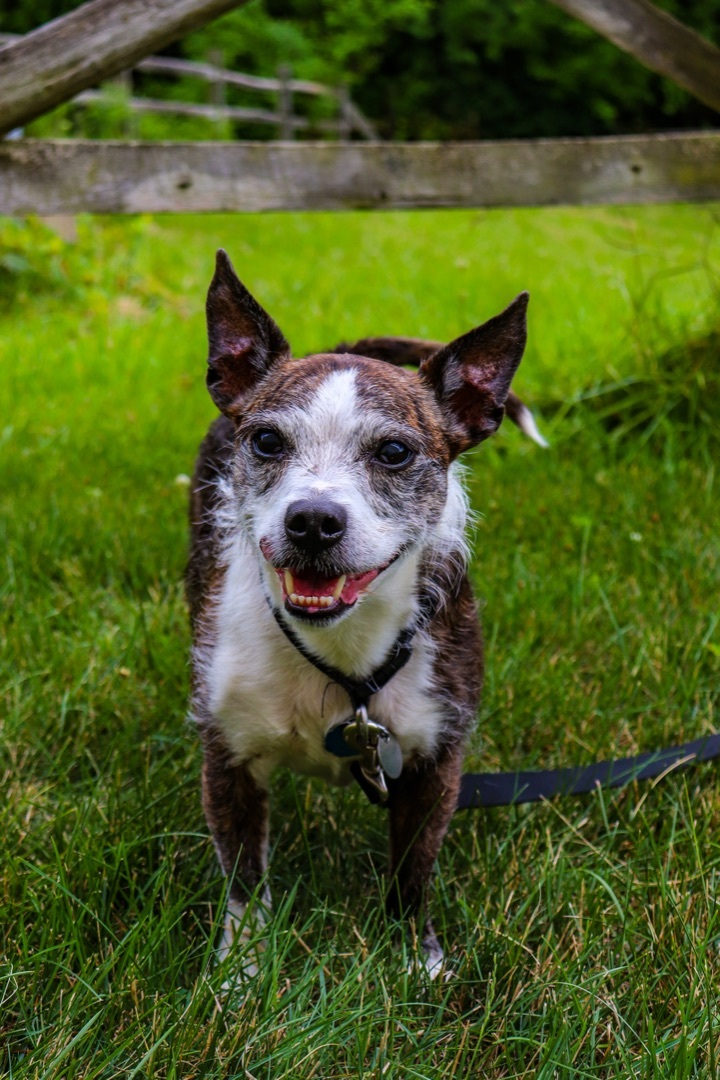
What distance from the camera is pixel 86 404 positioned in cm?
508

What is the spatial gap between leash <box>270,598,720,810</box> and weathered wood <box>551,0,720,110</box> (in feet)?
8.85

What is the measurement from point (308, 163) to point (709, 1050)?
3.35 m

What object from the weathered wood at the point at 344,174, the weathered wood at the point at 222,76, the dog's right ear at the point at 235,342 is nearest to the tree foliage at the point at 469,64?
the weathered wood at the point at 222,76

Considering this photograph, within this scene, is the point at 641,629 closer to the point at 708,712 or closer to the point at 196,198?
the point at 708,712

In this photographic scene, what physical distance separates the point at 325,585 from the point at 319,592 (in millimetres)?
17

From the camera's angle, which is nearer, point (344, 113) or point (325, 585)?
point (325, 585)

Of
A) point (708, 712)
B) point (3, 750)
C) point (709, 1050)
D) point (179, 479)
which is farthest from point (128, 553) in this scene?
point (709, 1050)

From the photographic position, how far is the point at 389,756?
216 centimetres

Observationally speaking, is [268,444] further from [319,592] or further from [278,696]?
[278,696]

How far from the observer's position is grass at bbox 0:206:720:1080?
1.85 metres

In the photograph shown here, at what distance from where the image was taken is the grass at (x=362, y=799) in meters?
1.85

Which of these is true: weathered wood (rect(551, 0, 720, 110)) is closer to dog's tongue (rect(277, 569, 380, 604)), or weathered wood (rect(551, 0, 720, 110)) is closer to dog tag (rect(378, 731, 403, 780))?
dog's tongue (rect(277, 569, 380, 604))

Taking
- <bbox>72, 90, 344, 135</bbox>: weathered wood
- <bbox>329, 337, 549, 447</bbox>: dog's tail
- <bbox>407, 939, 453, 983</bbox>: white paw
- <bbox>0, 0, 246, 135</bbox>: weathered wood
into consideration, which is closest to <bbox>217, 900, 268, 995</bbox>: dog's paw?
<bbox>407, 939, 453, 983</bbox>: white paw

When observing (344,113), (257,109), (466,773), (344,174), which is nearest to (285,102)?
(344,113)
